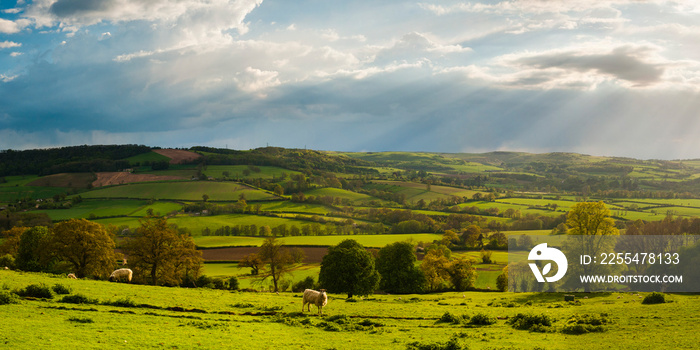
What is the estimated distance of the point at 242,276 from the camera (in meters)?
77.1

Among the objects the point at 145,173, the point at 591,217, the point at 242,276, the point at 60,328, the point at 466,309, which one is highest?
the point at 145,173

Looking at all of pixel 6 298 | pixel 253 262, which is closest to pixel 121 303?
pixel 6 298

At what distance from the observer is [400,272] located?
2499 inches

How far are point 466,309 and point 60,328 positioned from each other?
30.2 meters

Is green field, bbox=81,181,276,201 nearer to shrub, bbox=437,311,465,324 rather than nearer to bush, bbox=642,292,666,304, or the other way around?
shrub, bbox=437,311,465,324

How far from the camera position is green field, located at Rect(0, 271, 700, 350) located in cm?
2016

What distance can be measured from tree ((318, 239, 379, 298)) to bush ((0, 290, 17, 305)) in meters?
29.6

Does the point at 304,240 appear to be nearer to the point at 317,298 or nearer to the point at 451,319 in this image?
the point at 317,298

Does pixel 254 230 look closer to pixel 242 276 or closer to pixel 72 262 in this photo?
pixel 242 276

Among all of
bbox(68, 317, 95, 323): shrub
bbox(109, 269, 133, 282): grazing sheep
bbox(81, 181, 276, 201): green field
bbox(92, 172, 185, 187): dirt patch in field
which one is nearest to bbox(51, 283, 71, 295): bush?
bbox(68, 317, 95, 323): shrub

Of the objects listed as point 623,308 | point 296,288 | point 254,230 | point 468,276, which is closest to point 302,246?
point 254,230

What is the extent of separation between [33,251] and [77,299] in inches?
1380

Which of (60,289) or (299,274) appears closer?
(60,289)

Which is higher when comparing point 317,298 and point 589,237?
point 589,237
